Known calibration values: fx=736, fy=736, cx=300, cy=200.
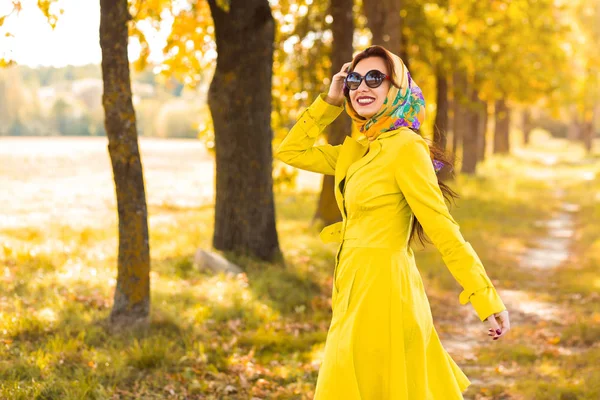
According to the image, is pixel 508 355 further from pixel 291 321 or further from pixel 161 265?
pixel 161 265

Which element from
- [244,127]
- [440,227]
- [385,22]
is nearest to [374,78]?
[440,227]

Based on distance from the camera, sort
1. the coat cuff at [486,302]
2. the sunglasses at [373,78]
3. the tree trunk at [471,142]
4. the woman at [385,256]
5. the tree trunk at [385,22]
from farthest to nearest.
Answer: the tree trunk at [471,142], the tree trunk at [385,22], the sunglasses at [373,78], the woman at [385,256], the coat cuff at [486,302]

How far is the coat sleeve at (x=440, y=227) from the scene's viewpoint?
3016mm

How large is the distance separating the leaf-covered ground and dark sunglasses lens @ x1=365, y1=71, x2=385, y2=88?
10.1ft

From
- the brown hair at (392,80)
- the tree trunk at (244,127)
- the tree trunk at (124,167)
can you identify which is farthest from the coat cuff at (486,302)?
the tree trunk at (244,127)

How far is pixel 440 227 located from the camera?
10.1 ft

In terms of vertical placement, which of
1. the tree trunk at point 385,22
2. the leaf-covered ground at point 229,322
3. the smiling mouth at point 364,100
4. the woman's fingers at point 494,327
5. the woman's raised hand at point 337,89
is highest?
the tree trunk at point 385,22

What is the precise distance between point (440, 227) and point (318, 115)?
3.27ft

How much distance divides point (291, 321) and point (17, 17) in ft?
12.9

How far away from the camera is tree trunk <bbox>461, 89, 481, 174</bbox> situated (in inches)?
1035

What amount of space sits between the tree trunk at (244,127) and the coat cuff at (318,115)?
5379mm

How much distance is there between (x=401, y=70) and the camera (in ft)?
11.0

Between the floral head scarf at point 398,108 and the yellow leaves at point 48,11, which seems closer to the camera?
the floral head scarf at point 398,108

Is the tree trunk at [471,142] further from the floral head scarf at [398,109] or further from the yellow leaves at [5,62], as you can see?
the floral head scarf at [398,109]
